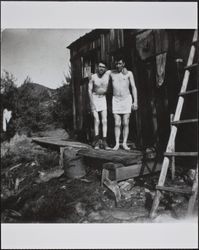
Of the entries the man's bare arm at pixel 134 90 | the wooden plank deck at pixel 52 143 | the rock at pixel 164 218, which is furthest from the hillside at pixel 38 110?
the rock at pixel 164 218

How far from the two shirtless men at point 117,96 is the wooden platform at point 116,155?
0.25 metres

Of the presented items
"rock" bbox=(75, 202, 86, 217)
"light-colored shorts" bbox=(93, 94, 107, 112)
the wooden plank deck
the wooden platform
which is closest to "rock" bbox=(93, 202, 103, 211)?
"rock" bbox=(75, 202, 86, 217)

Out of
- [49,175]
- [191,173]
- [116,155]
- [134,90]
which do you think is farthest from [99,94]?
[191,173]

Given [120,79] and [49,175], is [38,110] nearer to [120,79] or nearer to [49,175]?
[49,175]

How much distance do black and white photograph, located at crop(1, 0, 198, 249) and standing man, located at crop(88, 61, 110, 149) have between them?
0.06 ft

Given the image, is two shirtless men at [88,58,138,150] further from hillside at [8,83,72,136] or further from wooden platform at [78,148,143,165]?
hillside at [8,83,72,136]

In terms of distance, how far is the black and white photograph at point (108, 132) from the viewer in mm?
3277

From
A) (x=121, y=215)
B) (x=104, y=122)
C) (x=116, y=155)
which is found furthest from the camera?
(x=104, y=122)

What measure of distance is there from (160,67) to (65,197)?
239 cm

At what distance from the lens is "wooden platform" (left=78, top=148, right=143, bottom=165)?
350 cm

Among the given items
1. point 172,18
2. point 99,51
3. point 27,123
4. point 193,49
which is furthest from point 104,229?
point 99,51

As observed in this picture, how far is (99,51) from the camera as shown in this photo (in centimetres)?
517

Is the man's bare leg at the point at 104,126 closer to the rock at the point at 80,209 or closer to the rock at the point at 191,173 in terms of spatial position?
the rock at the point at 80,209

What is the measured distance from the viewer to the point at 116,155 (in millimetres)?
3666
